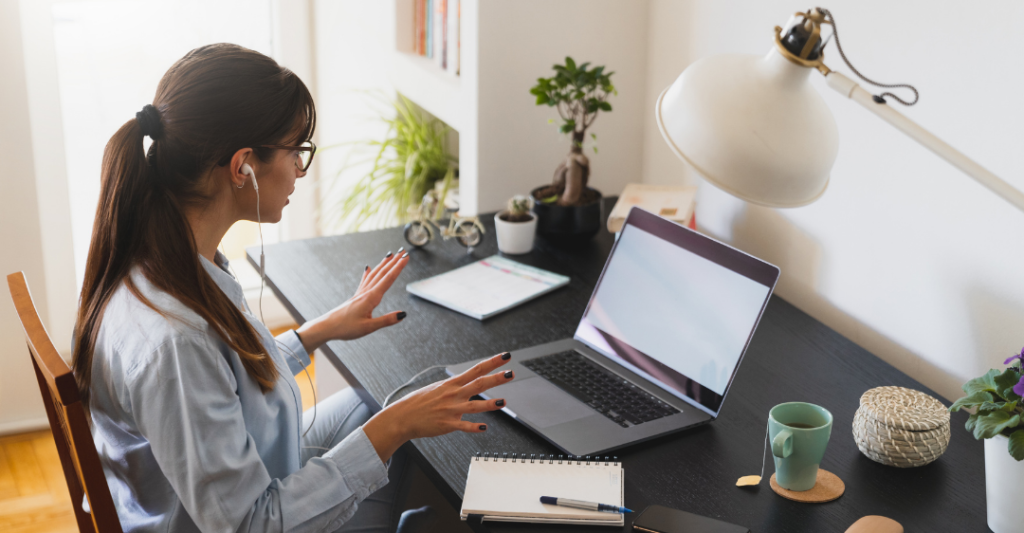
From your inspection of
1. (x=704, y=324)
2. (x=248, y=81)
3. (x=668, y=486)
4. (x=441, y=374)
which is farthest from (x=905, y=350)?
(x=248, y=81)

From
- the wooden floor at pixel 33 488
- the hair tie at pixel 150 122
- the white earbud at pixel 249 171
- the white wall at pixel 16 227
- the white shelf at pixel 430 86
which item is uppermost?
the hair tie at pixel 150 122

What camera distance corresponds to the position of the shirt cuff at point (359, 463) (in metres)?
1.06

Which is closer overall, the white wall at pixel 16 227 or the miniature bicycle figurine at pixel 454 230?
the miniature bicycle figurine at pixel 454 230

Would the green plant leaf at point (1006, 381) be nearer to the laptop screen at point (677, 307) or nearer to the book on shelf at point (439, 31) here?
the laptop screen at point (677, 307)

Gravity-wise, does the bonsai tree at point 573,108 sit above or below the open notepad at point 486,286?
above

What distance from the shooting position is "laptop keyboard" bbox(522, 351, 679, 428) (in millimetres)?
1211

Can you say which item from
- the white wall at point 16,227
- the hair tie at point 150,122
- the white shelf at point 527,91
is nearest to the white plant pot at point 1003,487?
the hair tie at point 150,122

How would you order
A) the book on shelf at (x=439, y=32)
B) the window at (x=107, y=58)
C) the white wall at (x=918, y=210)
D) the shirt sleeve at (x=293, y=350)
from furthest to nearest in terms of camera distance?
1. the window at (x=107, y=58)
2. the book on shelf at (x=439, y=32)
3. the shirt sleeve at (x=293, y=350)
4. the white wall at (x=918, y=210)

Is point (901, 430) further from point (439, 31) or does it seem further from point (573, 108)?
point (439, 31)

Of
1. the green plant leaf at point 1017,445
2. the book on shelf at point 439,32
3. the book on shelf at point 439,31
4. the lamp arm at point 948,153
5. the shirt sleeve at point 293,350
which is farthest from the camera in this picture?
the book on shelf at point 439,31

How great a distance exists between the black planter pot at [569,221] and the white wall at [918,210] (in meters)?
0.33

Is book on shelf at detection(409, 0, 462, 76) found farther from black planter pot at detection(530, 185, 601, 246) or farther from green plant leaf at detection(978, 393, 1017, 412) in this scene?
green plant leaf at detection(978, 393, 1017, 412)

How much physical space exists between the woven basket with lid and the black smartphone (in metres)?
0.25

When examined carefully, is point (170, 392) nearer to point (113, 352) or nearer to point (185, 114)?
point (113, 352)
